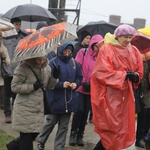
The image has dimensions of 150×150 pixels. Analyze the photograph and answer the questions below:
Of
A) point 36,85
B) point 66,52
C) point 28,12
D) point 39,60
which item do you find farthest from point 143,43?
point 28,12

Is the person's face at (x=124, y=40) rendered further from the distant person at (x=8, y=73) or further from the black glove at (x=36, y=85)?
the distant person at (x=8, y=73)

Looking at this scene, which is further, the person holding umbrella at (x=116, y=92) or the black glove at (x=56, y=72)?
the black glove at (x=56, y=72)

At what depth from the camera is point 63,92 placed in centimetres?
531

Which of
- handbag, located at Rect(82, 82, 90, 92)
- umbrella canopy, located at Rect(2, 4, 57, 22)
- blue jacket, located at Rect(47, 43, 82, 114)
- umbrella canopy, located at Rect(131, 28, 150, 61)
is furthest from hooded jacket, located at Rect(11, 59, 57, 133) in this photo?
umbrella canopy, located at Rect(2, 4, 57, 22)

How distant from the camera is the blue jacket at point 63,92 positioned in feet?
17.2

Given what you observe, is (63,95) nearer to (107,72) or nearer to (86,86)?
(86,86)

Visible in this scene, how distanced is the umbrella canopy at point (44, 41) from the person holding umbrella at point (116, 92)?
569mm

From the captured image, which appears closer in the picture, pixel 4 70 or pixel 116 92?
pixel 116 92

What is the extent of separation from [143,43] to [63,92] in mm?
1363

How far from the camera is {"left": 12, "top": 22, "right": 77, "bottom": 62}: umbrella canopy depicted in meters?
4.31

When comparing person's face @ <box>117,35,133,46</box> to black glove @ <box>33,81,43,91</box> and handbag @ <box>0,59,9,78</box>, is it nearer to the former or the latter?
black glove @ <box>33,81,43,91</box>

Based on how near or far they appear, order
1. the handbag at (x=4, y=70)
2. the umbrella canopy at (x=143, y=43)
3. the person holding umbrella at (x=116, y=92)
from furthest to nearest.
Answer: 1. the handbag at (x=4, y=70)
2. the umbrella canopy at (x=143, y=43)
3. the person holding umbrella at (x=116, y=92)

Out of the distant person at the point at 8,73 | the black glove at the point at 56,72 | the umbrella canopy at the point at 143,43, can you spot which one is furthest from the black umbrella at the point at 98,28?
the black glove at the point at 56,72

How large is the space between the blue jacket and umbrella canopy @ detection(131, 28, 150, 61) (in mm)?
965
